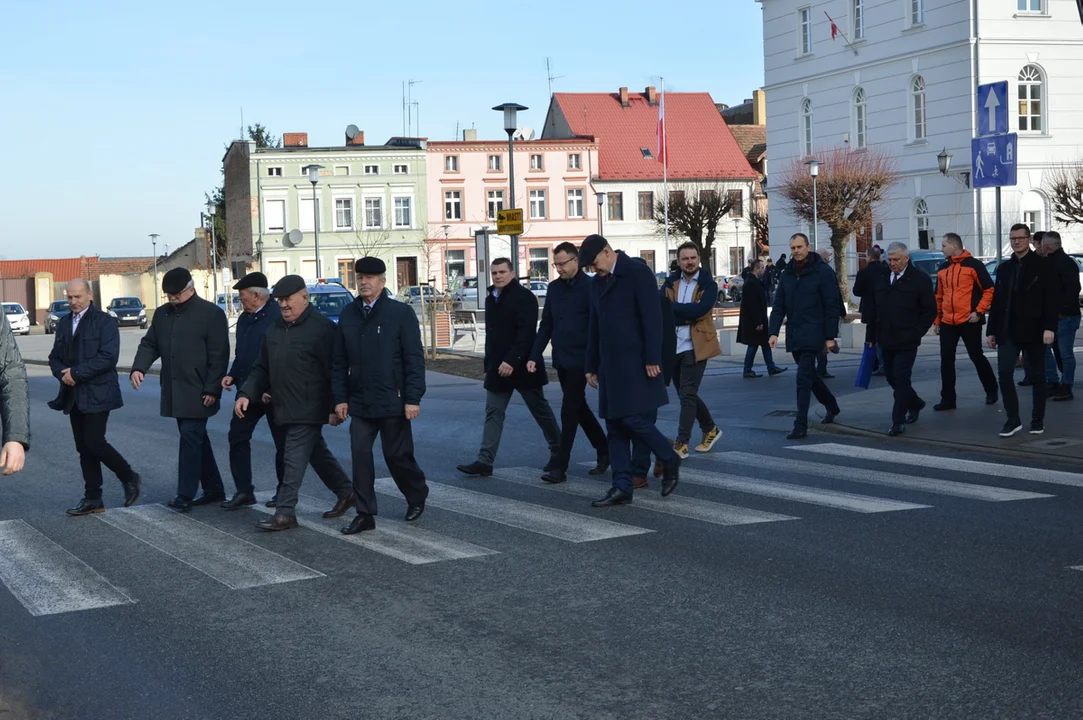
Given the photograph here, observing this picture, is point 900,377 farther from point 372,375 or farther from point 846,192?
point 846,192

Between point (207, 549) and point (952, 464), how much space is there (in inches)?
243

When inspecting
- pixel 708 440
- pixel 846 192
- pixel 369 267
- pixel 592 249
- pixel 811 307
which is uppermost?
pixel 846 192

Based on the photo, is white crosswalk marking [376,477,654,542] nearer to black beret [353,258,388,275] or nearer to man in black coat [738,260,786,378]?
black beret [353,258,388,275]

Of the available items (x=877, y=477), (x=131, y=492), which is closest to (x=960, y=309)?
(x=877, y=477)

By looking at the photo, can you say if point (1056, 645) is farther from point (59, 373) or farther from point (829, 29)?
point (829, 29)

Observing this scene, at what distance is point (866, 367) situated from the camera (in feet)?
57.5

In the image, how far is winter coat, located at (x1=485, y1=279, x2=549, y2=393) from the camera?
11.3m

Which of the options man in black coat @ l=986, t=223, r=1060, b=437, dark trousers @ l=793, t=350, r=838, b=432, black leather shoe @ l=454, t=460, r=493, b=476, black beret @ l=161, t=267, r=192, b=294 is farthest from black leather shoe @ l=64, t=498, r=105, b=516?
man in black coat @ l=986, t=223, r=1060, b=437

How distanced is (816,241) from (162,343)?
42.1m

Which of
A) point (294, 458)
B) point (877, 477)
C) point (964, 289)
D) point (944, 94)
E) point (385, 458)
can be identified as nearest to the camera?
point (294, 458)

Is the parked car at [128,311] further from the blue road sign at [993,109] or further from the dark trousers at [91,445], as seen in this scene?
the dark trousers at [91,445]

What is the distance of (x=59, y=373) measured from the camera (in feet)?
33.1

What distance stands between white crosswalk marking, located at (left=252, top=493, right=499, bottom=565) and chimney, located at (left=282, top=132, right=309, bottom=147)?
7120cm

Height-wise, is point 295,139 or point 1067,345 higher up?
point 295,139
